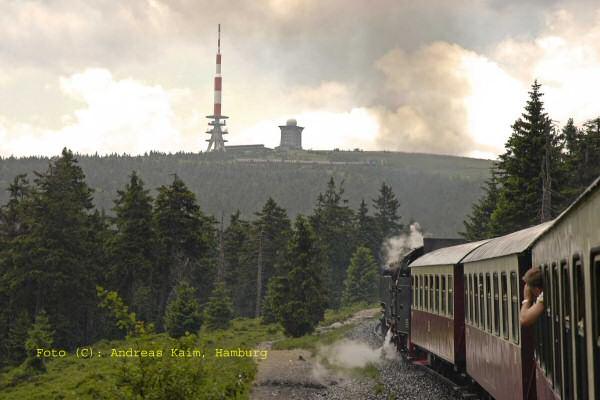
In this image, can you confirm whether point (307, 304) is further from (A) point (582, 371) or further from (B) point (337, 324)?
(A) point (582, 371)

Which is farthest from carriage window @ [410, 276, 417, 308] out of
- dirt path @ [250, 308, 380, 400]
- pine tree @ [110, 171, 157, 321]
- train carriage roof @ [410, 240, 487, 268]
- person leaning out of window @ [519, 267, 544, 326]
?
pine tree @ [110, 171, 157, 321]

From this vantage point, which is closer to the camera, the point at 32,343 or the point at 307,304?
the point at 32,343

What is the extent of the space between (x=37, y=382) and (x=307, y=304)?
19.1m

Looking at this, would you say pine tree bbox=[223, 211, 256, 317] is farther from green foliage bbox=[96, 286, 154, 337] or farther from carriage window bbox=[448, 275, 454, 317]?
green foliage bbox=[96, 286, 154, 337]

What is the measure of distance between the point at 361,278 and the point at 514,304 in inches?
3335

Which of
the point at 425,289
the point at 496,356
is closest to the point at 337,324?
the point at 425,289

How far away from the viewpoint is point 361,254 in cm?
9606

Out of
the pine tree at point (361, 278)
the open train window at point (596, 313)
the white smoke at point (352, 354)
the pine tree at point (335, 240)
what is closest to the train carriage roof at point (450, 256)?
the white smoke at point (352, 354)

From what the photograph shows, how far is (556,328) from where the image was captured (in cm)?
769

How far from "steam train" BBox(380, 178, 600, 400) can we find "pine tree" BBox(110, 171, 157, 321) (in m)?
38.0

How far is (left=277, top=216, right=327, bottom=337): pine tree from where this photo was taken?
54.6 meters

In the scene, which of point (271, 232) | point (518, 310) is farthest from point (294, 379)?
point (271, 232)

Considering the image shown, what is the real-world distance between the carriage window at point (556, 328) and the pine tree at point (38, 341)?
42219 millimetres

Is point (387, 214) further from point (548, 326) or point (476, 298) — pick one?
point (548, 326)
